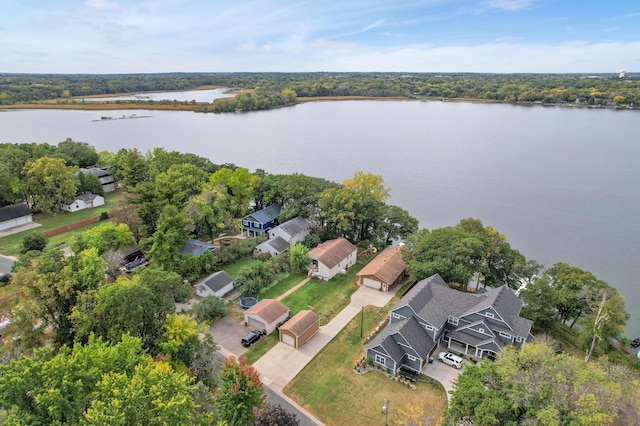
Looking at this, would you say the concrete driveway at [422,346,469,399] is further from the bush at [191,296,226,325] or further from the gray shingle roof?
the gray shingle roof

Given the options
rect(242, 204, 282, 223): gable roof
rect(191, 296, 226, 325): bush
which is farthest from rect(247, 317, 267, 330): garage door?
rect(242, 204, 282, 223): gable roof

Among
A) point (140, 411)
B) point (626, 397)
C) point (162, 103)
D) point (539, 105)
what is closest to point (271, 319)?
point (140, 411)

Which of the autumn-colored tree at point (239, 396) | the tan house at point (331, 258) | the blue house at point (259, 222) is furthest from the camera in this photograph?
the blue house at point (259, 222)

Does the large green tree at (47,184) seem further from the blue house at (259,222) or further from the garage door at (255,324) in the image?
the garage door at (255,324)

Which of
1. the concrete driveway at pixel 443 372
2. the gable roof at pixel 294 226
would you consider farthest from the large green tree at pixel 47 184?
the concrete driveway at pixel 443 372

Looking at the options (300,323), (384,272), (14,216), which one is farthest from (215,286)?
(14,216)

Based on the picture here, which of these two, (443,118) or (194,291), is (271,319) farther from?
(443,118)
